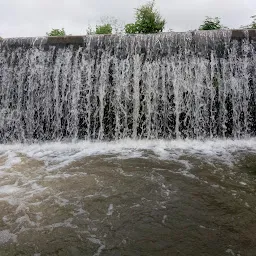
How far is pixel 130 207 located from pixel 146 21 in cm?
872

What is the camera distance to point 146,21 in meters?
11.3

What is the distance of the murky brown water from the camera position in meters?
3.21

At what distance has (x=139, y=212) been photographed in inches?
152

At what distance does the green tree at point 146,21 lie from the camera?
1133 centimetres

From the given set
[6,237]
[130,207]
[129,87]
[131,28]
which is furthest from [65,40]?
[6,237]

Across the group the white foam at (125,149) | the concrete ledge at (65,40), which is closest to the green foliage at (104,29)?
the concrete ledge at (65,40)

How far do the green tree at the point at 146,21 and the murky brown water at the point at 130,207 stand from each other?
22.4ft

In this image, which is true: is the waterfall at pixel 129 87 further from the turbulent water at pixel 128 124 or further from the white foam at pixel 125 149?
the white foam at pixel 125 149

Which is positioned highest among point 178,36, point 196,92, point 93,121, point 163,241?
point 178,36

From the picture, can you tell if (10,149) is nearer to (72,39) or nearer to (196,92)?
(72,39)

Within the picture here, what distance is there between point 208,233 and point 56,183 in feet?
8.05

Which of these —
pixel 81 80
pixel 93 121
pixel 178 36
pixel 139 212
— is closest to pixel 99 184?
pixel 139 212

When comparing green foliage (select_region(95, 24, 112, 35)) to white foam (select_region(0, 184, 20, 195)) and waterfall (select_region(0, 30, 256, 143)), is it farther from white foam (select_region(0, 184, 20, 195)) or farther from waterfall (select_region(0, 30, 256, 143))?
white foam (select_region(0, 184, 20, 195))

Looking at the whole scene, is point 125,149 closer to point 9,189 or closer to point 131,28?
point 9,189
